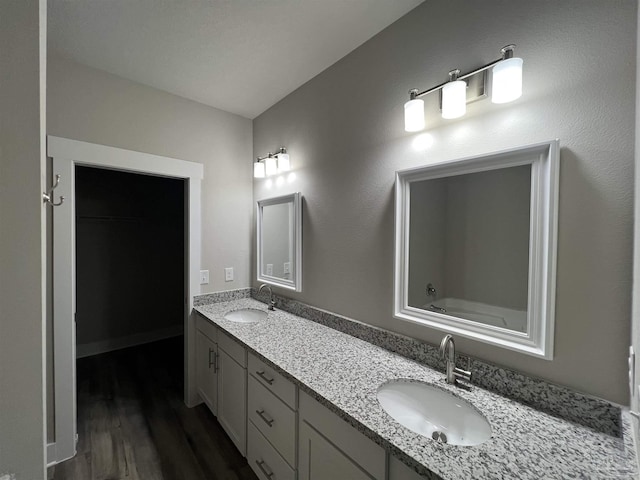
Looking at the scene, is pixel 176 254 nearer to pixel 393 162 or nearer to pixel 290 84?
pixel 290 84

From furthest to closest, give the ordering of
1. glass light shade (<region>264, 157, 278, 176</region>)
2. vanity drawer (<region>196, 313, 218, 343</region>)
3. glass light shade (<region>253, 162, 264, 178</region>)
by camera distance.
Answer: glass light shade (<region>253, 162, 264, 178</region>)
glass light shade (<region>264, 157, 278, 176</region>)
vanity drawer (<region>196, 313, 218, 343</region>)

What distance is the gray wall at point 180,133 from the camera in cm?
181

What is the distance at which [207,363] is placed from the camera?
2.18 meters

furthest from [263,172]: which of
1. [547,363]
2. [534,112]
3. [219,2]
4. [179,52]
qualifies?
[547,363]

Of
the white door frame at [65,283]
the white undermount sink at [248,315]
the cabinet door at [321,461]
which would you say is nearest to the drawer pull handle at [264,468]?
the cabinet door at [321,461]

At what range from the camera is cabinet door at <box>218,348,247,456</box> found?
170cm

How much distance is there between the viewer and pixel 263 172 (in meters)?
2.43

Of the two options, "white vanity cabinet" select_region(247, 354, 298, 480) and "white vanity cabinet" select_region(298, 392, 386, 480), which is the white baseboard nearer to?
"white vanity cabinet" select_region(247, 354, 298, 480)

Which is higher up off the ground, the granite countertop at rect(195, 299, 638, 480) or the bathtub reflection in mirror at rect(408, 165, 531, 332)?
the bathtub reflection in mirror at rect(408, 165, 531, 332)

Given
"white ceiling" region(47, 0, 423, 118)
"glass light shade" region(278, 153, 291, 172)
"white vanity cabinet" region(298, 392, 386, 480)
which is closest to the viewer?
"white vanity cabinet" region(298, 392, 386, 480)

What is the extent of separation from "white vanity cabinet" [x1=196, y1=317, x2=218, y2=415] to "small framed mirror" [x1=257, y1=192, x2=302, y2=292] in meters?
0.62

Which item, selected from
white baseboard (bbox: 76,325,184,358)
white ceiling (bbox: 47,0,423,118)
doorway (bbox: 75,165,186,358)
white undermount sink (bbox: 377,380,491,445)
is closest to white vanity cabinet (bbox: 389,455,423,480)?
white undermount sink (bbox: 377,380,491,445)

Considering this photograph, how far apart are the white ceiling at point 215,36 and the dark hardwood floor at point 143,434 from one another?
2614 millimetres

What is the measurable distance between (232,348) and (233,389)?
0.28m
